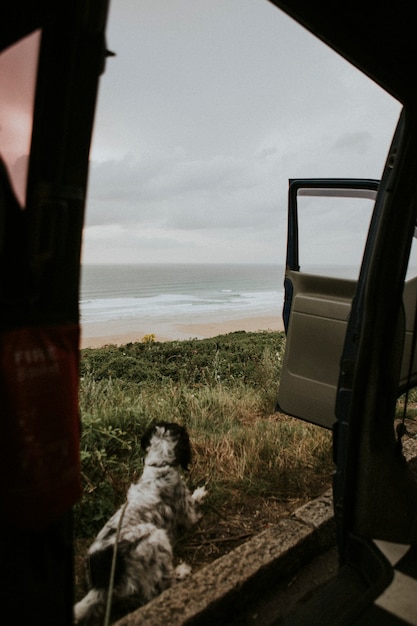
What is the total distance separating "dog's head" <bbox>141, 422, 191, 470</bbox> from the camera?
332 cm

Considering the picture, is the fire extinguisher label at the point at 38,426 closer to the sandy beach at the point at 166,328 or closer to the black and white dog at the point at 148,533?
the black and white dog at the point at 148,533

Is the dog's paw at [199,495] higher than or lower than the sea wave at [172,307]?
higher

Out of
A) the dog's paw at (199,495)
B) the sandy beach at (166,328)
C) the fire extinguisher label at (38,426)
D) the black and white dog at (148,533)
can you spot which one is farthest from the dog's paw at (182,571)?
the sandy beach at (166,328)

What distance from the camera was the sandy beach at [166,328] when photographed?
24.2m

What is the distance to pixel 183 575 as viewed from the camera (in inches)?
105

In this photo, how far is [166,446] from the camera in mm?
3357

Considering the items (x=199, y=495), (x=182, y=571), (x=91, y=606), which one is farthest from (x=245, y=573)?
(x=199, y=495)

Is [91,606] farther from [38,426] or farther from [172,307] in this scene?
[172,307]

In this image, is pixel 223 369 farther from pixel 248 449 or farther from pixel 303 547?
pixel 303 547

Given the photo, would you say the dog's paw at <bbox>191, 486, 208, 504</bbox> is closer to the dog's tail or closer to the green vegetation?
the green vegetation

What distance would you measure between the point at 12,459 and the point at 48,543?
0.25 meters

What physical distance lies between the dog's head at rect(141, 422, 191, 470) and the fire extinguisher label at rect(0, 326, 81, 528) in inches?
89.3

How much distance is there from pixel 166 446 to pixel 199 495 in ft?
1.41

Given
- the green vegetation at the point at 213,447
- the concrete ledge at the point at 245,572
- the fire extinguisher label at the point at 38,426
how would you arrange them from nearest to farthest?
1. the fire extinguisher label at the point at 38,426
2. the concrete ledge at the point at 245,572
3. the green vegetation at the point at 213,447
